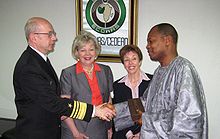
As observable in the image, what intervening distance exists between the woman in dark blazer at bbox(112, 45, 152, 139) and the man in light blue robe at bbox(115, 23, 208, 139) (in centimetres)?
42

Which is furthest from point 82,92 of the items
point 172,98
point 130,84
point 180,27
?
point 180,27

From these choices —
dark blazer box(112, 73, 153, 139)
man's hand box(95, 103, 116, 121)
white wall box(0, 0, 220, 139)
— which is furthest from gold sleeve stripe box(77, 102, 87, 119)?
white wall box(0, 0, 220, 139)

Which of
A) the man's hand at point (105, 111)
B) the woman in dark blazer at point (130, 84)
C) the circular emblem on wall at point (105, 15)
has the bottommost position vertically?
the man's hand at point (105, 111)

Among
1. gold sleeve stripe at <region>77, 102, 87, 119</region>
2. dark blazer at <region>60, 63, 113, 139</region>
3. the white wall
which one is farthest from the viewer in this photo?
the white wall

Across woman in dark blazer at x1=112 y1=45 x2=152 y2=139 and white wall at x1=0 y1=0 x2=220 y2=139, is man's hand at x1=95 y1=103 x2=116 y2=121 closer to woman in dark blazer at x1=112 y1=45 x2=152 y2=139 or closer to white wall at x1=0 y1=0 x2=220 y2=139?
woman in dark blazer at x1=112 y1=45 x2=152 y2=139

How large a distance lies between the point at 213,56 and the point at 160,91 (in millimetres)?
1122

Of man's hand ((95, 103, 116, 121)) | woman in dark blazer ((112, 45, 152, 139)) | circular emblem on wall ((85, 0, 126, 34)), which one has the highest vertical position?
circular emblem on wall ((85, 0, 126, 34))

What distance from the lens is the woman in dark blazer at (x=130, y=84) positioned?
7.41 feet

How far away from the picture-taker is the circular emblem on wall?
2789 millimetres

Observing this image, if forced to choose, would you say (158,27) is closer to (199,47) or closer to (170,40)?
(170,40)

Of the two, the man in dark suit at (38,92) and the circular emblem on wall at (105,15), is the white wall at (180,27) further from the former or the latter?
the man in dark suit at (38,92)

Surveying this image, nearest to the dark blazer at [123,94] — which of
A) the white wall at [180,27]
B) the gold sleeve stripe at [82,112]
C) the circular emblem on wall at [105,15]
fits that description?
the gold sleeve stripe at [82,112]

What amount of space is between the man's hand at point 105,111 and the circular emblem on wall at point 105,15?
3.23 feet

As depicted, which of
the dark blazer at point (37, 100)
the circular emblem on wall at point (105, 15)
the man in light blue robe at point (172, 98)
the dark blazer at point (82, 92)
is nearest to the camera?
the man in light blue robe at point (172, 98)
